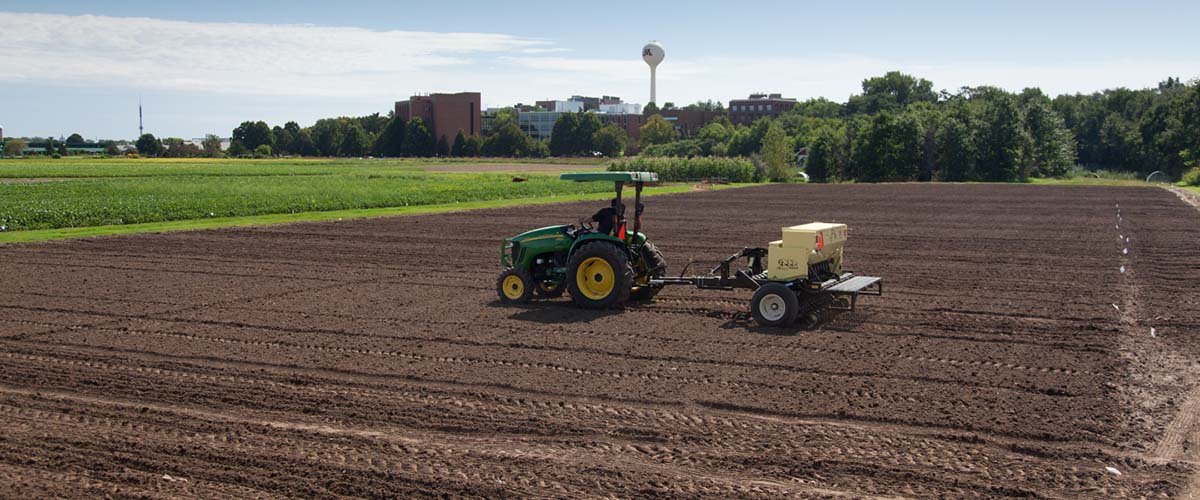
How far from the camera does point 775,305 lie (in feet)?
41.8

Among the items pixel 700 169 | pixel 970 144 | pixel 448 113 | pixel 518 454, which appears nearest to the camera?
pixel 518 454

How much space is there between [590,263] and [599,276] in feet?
0.76

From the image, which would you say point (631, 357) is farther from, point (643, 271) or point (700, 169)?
point (700, 169)

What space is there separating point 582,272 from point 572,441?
19.6 ft

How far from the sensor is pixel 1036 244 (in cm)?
2400

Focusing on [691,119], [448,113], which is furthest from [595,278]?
[691,119]

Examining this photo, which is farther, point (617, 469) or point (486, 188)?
point (486, 188)

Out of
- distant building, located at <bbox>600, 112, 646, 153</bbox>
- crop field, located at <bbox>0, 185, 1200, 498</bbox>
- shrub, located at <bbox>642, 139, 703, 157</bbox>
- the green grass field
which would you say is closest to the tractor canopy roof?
crop field, located at <bbox>0, 185, 1200, 498</bbox>

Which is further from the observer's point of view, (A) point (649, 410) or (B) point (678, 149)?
(B) point (678, 149)

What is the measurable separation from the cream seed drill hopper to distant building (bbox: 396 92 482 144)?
456 feet

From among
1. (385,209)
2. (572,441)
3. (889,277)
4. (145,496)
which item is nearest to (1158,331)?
(889,277)

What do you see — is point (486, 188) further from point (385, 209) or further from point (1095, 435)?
point (1095, 435)

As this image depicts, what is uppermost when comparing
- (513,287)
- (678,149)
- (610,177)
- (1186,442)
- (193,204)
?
(678,149)

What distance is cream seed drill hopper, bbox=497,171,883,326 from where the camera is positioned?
12.8 metres
